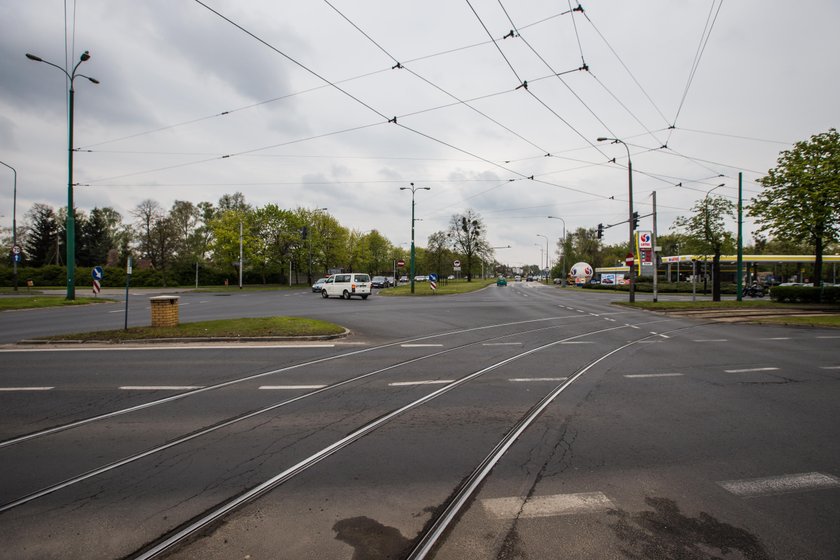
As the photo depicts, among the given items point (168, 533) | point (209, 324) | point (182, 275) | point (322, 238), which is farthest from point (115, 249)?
point (168, 533)

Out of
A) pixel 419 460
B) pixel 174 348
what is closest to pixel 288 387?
pixel 419 460

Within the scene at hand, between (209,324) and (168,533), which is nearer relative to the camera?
(168,533)

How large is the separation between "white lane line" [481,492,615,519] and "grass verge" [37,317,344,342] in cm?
951

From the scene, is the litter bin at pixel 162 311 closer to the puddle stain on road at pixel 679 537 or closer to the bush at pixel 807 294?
the puddle stain on road at pixel 679 537

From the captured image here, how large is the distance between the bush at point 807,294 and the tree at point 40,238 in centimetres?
8357

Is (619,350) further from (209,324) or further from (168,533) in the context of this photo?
(209,324)

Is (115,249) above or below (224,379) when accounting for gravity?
above

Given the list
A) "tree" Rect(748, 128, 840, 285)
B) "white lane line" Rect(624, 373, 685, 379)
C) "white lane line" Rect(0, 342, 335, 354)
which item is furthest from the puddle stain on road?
"tree" Rect(748, 128, 840, 285)

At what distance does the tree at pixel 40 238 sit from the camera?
6147 cm

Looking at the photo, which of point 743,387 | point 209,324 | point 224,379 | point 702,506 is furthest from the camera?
point 209,324

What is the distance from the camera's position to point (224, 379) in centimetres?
727

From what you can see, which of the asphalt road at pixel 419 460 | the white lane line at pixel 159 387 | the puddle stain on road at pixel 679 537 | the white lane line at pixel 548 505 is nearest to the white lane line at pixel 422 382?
the asphalt road at pixel 419 460

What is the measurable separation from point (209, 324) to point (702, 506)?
44.2ft

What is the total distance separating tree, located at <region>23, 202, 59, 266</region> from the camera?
6147 cm
